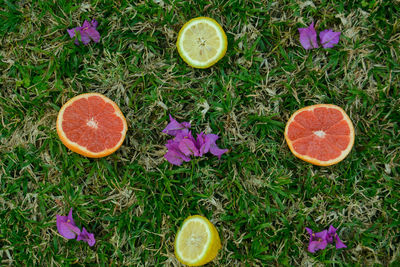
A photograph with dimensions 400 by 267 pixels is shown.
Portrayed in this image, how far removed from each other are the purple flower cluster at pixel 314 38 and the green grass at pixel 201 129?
0.09 m

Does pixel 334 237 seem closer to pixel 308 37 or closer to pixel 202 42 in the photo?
pixel 308 37

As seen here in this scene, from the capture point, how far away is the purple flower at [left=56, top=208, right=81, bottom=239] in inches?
141

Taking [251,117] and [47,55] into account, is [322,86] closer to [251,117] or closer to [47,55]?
[251,117]

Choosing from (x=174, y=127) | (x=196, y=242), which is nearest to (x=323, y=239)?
(x=196, y=242)

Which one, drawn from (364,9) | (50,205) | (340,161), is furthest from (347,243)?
(50,205)

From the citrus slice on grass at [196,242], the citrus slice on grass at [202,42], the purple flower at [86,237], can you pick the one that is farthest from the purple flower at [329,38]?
the purple flower at [86,237]

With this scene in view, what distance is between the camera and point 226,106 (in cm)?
377

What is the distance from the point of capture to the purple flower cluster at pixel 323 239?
354cm

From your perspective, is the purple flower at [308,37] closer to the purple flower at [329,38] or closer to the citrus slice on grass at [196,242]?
the purple flower at [329,38]

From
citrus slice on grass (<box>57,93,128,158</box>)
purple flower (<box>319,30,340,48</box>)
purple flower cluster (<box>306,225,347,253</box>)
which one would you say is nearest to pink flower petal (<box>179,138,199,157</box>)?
citrus slice on grass (<box>57,93,128,158</box>)

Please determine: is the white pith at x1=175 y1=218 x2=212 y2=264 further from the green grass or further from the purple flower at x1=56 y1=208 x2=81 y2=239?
the purple flower at x1=56 y1=208 x2=81 y2=239

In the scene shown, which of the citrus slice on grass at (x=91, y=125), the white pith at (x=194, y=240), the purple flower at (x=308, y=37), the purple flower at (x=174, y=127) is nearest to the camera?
the white pith at (x=194, y=240)

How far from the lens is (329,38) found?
3.84 m

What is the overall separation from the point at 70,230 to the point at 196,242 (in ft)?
4.06
